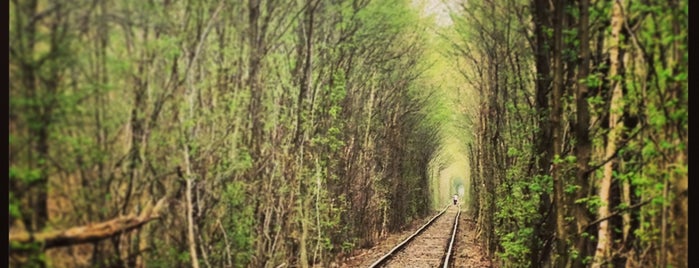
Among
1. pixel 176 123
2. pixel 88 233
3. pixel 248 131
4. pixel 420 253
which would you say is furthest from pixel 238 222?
pixel 420 253

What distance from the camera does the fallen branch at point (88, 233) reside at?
4.25 m

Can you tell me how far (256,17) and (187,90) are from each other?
2224mm

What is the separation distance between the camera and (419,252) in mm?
18766

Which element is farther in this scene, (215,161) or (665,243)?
(215,161)

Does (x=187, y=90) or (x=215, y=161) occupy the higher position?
(x=187, y=90)

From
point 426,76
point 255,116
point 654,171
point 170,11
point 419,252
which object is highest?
point 426,76

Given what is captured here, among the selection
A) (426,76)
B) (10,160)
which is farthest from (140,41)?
(426,76)

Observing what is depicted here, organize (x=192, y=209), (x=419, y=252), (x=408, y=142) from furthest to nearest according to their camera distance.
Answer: (x=408, y=142)
(x=419, y=252)
(x=192, y=209)

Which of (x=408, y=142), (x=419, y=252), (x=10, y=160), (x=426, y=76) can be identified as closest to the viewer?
(x=10, y=160)

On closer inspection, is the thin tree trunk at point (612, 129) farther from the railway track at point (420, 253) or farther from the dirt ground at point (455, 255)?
the dirt ground at point (455, 255)

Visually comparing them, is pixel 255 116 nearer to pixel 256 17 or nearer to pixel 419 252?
pixel 256 17

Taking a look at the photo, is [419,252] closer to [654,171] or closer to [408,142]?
[408,142]

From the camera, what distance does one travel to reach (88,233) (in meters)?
4.78

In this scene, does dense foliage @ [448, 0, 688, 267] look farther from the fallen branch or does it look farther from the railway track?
the railway track
